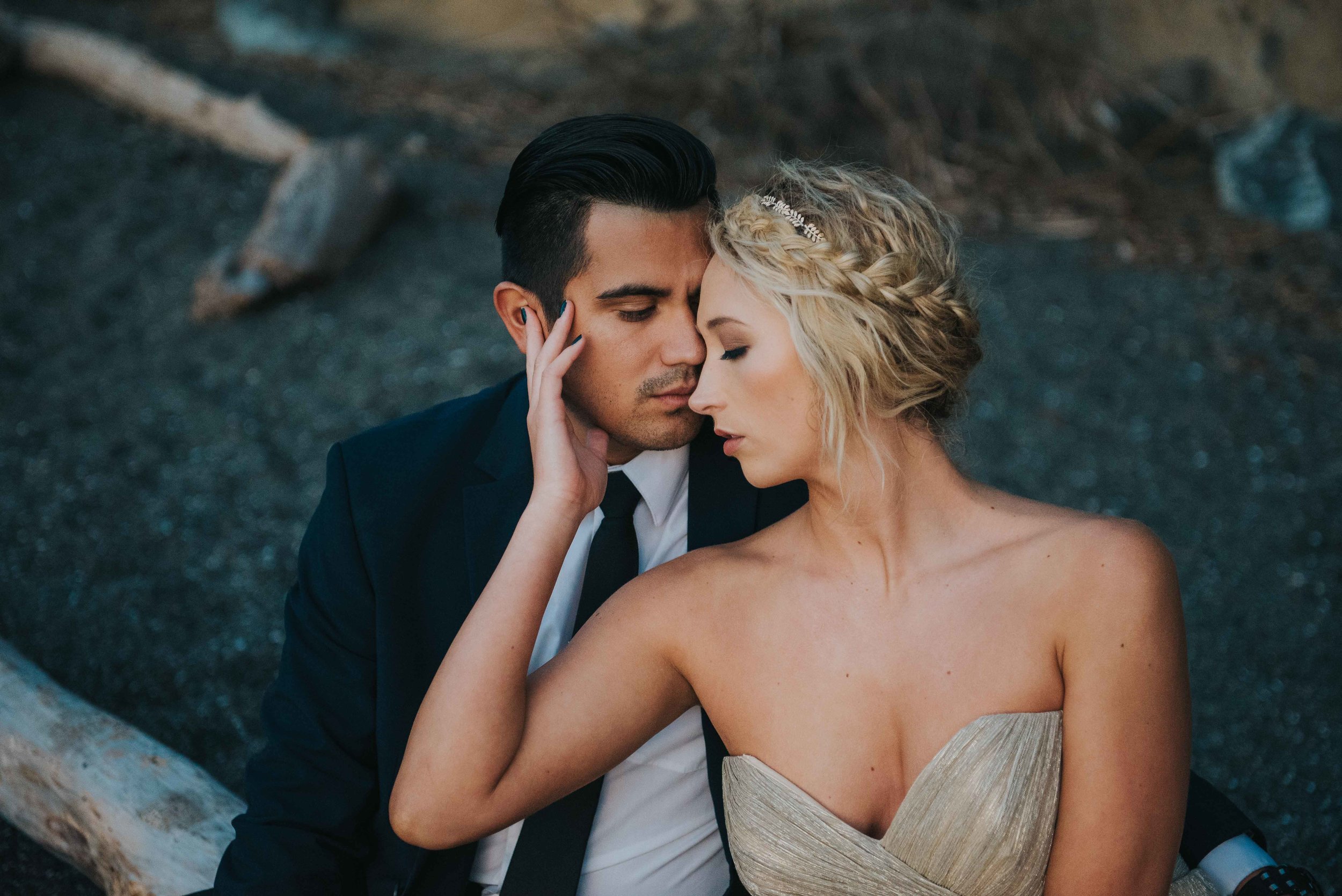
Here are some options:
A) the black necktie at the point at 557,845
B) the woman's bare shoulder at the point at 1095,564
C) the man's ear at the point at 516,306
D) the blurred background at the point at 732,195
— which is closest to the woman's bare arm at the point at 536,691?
the black necktie at the point at 557,845

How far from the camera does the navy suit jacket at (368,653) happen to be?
242 centimetres

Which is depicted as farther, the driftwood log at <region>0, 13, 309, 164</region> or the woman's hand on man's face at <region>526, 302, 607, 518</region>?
the driftwood log at <region>0, 13, 309, 164</region>

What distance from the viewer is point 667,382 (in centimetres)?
254

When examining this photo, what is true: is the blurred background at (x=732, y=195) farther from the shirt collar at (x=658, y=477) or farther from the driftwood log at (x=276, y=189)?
the shirt collar at (x=658, y=477)

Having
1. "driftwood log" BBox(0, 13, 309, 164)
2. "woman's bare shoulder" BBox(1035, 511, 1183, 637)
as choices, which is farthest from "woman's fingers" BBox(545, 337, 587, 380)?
"driftwood log" BBox(0, 13, 309, 164)

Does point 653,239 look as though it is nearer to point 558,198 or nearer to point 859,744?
point 558,198

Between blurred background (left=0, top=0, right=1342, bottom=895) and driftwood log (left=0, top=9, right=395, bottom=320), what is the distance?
0.03m

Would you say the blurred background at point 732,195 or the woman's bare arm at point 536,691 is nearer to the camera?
the woman's bare arm at point 536,691

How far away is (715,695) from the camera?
231cm

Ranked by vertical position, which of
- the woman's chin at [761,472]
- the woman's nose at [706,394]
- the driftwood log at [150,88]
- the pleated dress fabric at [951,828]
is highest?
the driftwood log at [150,88]

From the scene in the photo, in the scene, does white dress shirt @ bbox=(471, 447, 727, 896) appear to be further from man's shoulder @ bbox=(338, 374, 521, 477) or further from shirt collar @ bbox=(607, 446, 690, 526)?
man's shoulder @ bbox=(338, 374, 521, 477)

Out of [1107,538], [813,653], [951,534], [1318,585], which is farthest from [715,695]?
[1318,585]

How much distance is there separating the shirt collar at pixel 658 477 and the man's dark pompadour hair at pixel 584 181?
1.44 ft

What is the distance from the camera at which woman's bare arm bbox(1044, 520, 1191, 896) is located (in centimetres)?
198
